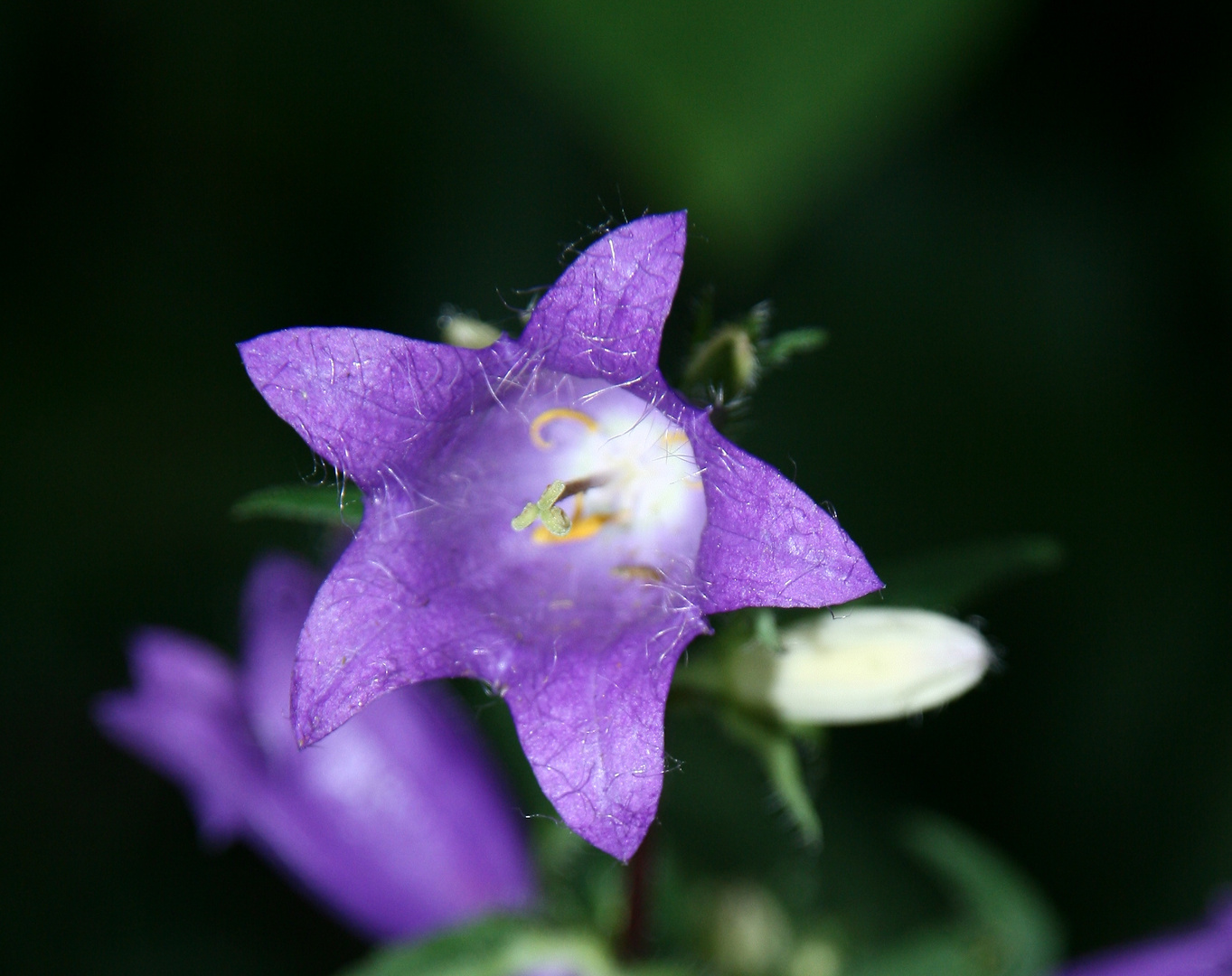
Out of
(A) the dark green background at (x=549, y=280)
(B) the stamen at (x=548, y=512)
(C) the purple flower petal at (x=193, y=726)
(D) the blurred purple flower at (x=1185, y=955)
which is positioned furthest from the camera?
(A) the dark green background at (x=549, y=280)

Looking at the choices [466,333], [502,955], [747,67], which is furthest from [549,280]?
[502,955]

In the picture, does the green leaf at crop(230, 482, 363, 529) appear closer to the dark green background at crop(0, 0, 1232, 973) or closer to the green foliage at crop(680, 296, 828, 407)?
the green foliage at crop(680, 296, 828, 407)

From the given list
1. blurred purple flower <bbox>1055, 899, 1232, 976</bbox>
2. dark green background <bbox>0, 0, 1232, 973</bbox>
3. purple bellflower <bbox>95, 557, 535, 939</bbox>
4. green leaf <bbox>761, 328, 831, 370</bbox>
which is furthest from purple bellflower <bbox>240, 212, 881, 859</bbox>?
dark green background <bbox>0, 0, 1232, 973</bbox>

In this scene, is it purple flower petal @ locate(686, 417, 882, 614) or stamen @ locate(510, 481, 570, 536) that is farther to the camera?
stamen @ locate(510, 481, 570, 536)

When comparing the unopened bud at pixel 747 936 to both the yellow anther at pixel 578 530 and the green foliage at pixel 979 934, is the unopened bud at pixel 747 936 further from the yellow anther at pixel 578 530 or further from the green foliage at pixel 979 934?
the yellow anther at pixel 578 530

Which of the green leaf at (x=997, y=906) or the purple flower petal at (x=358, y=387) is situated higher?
the purple flower petal at (x=358, y=387)

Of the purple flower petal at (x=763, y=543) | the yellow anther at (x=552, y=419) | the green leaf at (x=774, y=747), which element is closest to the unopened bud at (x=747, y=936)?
the green leaf at (x=774, y=747)
